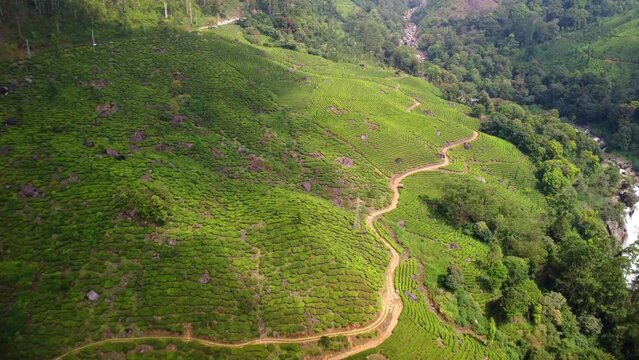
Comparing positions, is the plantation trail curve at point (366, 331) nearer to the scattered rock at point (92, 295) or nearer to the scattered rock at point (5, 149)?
the scattered rock at point (92, 295)

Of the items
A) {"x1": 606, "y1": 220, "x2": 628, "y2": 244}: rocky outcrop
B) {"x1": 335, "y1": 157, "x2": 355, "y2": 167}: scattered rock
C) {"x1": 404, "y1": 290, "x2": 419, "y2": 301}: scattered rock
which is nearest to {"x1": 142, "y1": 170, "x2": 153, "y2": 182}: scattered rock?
{"x1": 335, "y1": 157, "x2": 355, "y2": 167}: scattered rock

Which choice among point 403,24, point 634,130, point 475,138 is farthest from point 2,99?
point 403,24

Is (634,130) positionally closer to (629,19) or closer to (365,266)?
(629,19)

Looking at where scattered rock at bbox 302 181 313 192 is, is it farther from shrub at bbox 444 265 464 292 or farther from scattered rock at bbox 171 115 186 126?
shrub at bbox 444 265 464 292

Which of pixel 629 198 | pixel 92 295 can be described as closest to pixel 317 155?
pixel 92 295

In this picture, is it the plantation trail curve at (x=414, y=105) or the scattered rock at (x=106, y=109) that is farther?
the plantation trail curve at (x=414, y=105)

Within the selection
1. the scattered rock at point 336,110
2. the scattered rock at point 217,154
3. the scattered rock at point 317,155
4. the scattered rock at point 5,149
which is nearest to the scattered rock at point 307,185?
the scattered rock at point 317,155

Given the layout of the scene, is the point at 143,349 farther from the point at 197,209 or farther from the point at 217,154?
the point at 217,154
